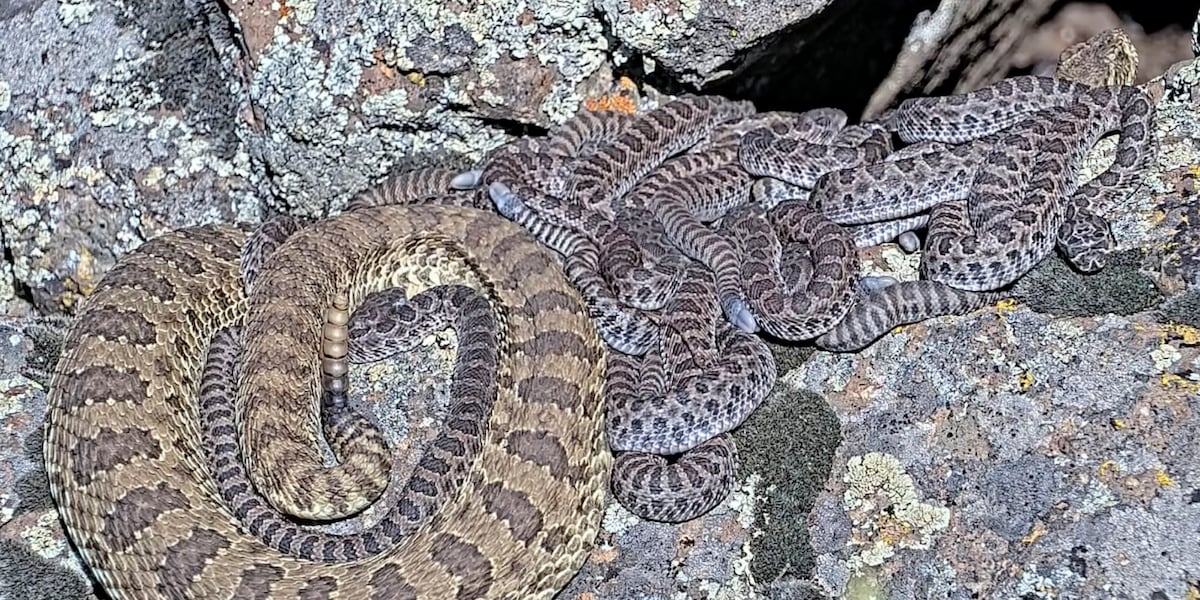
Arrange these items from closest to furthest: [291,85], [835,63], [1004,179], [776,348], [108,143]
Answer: [776,348] → [1004,179] → [291,85] → [108,143] → [835,63]

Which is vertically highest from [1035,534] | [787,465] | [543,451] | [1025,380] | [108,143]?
[108,143]

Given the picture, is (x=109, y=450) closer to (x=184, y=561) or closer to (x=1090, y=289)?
(x=184, y=561)

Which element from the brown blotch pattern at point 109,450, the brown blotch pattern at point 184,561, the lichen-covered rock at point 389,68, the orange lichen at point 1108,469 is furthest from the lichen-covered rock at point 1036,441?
the brown blotch pattern at point 109,450

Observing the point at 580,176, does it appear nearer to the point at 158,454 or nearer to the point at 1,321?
the point at 158,454

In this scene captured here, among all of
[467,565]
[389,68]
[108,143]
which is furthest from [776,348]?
[108,143]

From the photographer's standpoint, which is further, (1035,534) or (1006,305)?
(1006,305)

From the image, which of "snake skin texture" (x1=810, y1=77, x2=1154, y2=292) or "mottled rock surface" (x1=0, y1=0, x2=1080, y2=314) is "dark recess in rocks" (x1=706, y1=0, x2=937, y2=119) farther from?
"snake skin texture" (x1=810, y1=77, x2=1154, y2=292)
